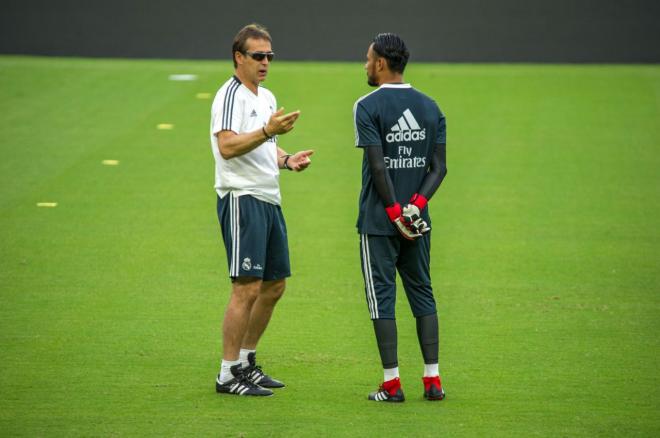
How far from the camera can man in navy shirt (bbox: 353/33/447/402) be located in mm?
6074

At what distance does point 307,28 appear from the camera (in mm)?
20656

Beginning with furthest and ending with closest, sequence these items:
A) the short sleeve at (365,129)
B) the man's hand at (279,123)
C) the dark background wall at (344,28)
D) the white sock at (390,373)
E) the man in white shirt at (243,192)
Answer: the dark background wall at (344,28) < the man in white shirt at (243,192) < the white sock at (390,373) < the short sleeve at (365,129) < the man's hand at (279,123)

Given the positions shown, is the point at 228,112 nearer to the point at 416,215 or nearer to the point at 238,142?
the point at 238,142

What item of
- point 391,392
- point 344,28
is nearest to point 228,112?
point 391,392

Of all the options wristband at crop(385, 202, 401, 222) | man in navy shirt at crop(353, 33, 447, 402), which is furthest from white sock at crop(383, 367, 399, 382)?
wristband at crop(385, 202, 401, 222)

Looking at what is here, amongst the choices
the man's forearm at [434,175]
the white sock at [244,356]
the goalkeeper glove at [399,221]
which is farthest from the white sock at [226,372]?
the man's forearm at [434,175]

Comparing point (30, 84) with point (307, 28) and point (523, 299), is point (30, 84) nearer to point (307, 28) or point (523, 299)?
point (307, 28)

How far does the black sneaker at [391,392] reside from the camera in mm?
6180

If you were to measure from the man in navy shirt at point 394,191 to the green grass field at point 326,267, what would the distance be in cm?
41

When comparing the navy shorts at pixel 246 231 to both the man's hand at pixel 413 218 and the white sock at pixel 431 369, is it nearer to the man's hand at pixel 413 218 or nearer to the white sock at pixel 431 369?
the man's hand at pixel 413 218

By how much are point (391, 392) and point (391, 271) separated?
28.4 inches

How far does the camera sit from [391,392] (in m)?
6.18

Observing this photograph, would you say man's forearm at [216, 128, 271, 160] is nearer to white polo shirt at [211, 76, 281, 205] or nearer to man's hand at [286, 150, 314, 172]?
white polo shirt at [211, 76, 281, 205]

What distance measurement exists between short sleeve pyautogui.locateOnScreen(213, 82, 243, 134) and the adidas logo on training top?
0.91m
